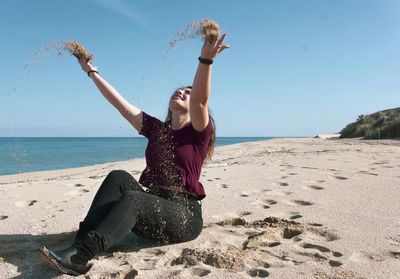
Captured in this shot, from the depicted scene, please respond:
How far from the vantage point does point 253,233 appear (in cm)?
256

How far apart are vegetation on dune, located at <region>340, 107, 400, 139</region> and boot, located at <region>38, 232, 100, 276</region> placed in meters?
20.7

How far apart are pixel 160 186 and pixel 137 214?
345 millimetres

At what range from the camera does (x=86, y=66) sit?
9.28 feet

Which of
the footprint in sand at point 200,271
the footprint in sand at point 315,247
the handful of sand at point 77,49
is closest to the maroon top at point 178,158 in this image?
the footprint in sand at point 200,271

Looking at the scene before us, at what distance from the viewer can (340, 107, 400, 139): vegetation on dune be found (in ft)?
62.1

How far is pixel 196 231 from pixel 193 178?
1.37 ft

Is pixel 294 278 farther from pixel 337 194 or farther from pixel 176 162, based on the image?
pixel 337 194

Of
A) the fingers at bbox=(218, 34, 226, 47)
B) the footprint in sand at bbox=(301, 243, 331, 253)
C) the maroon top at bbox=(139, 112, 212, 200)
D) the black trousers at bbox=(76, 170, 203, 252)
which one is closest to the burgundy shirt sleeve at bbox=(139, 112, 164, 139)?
the maroon top at bbox=(139, 112, 212, 200)

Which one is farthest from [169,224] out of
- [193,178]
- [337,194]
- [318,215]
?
[337,194]

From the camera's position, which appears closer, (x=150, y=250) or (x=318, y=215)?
(x=150, y=250)

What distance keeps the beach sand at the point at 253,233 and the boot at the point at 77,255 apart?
10 cm

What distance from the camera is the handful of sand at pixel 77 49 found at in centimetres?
281

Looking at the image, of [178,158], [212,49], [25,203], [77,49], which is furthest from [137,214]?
[25,203]

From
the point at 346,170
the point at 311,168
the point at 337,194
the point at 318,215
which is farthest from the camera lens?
the point at 311,168
